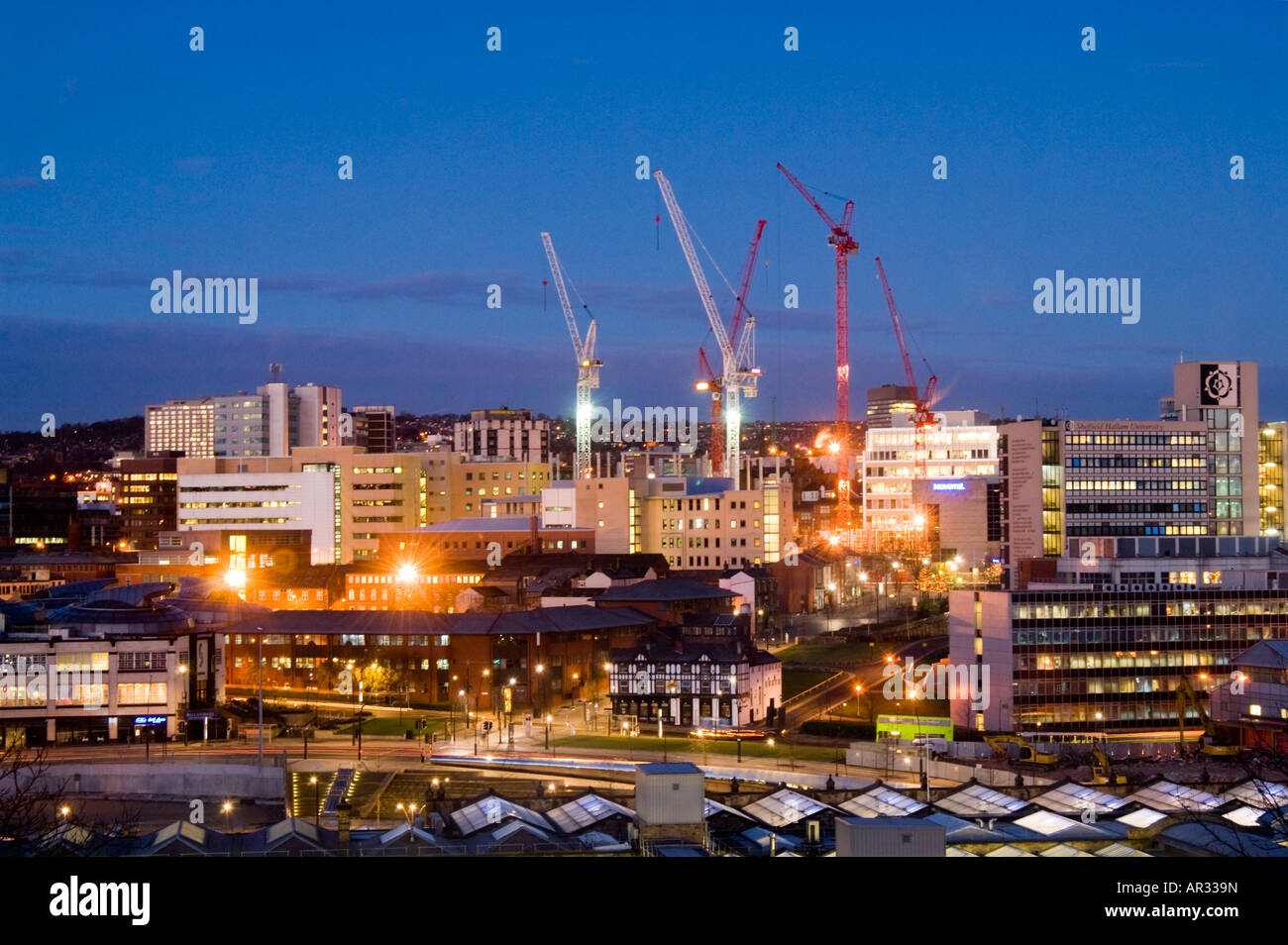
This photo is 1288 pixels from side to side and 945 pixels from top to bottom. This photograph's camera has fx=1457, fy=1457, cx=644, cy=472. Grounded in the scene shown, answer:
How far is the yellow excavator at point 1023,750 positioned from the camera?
22.2 metres

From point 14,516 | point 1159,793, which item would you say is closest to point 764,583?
point 1159,793

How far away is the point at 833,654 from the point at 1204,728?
10.4 meters

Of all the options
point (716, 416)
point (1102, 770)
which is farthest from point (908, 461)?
point (1102, 770)

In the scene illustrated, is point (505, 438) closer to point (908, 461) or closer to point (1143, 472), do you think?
point (908, 461)

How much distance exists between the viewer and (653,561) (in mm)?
43906

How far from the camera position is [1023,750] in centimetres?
2327

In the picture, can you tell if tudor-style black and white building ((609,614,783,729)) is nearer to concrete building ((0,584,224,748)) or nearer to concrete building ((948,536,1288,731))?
concrete building ((948,536,1288,731))

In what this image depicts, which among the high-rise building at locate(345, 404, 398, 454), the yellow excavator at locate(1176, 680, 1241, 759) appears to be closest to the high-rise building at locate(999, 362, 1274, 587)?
the yellow excavator at locate(1176, 680, 1241, 759)

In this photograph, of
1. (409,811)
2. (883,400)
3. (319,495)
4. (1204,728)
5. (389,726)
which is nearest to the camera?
(409,811)

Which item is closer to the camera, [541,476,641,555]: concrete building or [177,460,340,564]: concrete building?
[541,476,641,555]: concrete building

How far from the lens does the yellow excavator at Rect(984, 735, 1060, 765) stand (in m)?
22.2

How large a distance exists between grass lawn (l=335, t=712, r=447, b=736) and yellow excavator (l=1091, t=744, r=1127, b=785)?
11.2 m
